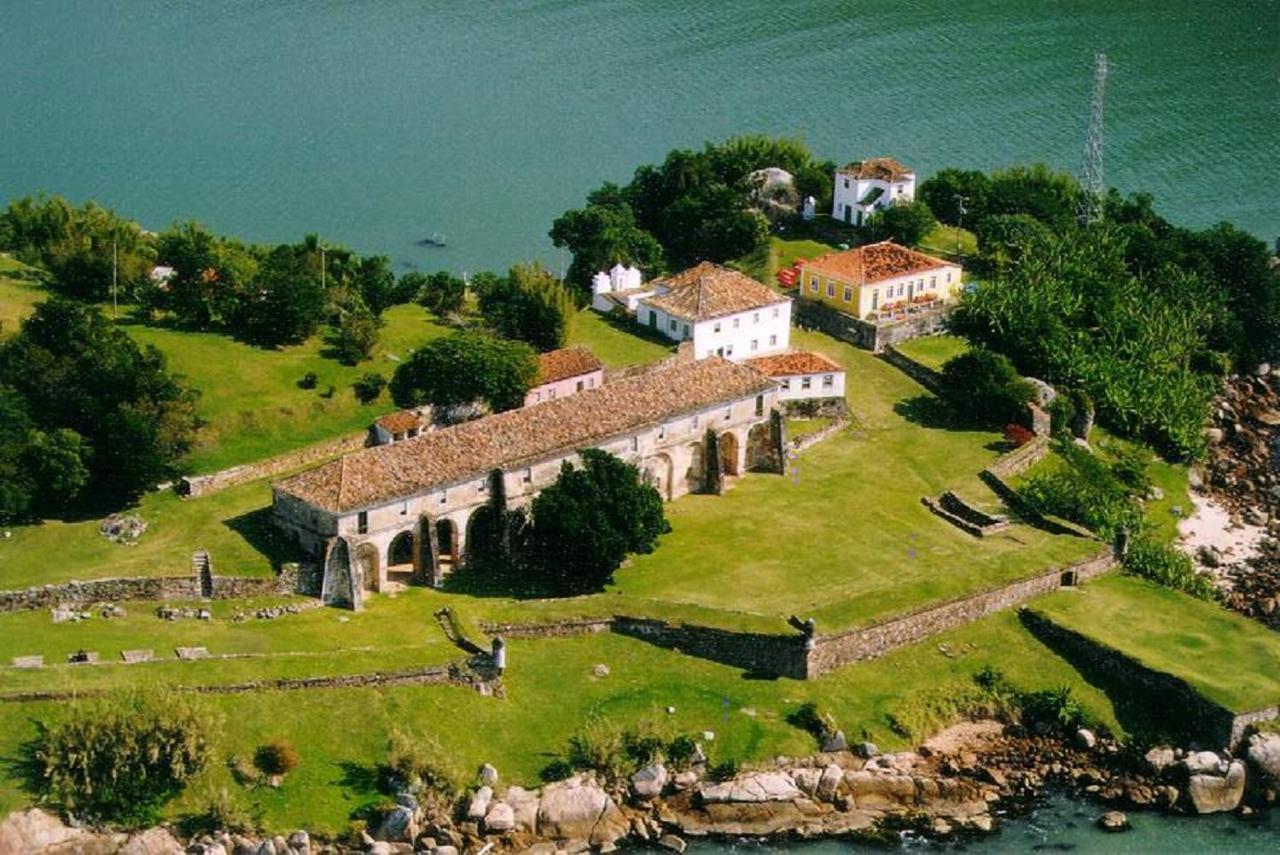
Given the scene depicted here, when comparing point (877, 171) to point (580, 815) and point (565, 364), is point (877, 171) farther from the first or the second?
point (580, 815)

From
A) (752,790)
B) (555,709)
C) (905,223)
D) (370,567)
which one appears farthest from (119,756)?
(905,223)

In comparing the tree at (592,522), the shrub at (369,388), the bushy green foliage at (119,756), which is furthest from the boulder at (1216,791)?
the shrub at (369,388)

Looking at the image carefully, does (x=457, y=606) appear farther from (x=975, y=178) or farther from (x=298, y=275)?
(x=975, y=178)

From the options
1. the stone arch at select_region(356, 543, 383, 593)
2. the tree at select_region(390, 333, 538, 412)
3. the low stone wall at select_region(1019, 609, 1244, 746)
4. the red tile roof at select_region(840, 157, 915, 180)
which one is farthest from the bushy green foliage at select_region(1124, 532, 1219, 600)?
the red tile roof at select_region(840, 157, 915, 180)

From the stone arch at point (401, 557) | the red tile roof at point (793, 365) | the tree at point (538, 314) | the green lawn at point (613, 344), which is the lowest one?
the stone arch at point (401, 557)

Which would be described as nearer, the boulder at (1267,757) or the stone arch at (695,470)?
the boulder at (1267,757)

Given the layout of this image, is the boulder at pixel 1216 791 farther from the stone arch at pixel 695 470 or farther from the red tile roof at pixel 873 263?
the red tile roof at pixel 873 263
